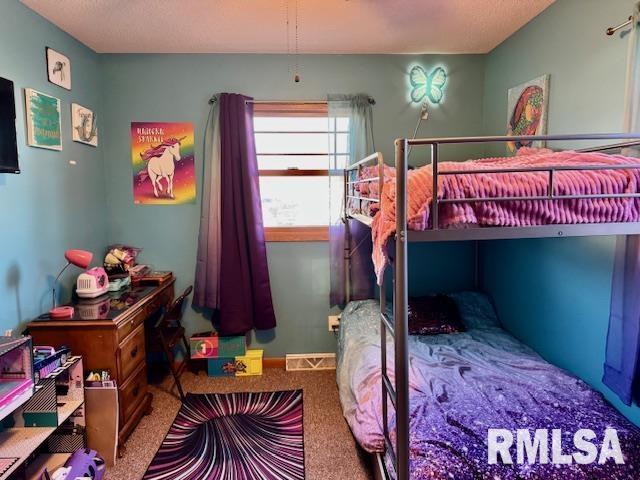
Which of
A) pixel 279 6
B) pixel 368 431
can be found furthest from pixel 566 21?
pixel 368 431

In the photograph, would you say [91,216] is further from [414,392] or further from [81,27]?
[414,392]

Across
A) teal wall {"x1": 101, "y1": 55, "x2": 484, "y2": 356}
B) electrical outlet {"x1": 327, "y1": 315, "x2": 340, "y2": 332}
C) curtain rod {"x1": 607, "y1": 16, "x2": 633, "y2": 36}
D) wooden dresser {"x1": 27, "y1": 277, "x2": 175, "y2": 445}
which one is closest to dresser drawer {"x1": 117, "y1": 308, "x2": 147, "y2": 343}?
wooden dresser {"x1": 27, "y1": 277, "x2": 175, "y2": 445}

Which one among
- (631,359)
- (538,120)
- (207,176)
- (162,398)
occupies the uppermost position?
(538,120)

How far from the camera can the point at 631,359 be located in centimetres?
164

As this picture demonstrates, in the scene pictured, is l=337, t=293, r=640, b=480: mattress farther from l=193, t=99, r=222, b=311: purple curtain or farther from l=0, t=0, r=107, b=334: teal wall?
l=0, t=0, r=107, b=334: teal wall

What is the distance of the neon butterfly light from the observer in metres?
2.97

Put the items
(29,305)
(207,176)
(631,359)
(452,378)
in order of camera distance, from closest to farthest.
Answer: (631,359), (452,378), (29,305), (207,176)

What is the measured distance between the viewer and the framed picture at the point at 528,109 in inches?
91.7

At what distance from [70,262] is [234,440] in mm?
1397

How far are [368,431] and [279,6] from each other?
A: 2.30 m

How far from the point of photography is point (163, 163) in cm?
296

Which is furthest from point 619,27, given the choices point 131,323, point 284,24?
point 131,323

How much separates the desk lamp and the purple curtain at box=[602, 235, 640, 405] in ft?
8.81

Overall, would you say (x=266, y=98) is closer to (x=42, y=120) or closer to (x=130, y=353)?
(x=42, y=120)
